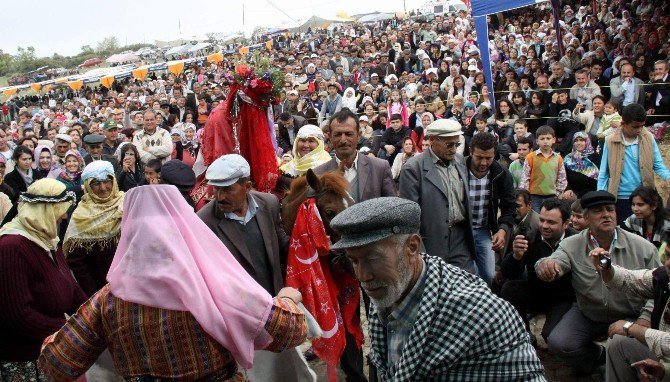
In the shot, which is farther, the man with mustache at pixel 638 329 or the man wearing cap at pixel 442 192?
→ the man wearing cap at pixel 442 192

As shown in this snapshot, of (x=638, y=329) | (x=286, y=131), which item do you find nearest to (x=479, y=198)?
(x=638, y=329)

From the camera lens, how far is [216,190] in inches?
155

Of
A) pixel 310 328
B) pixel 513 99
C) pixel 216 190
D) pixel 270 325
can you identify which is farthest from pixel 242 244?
pixel 513 99

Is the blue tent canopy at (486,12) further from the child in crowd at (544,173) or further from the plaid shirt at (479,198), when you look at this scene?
the plaid shirt at (479,198)

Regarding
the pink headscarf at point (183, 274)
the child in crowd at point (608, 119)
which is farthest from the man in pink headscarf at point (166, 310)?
the child in crowd at point (608, 119)

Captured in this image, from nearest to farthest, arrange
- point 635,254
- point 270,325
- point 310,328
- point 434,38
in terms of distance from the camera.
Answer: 1. point 270,325
2. point 310,328
3. point 635,254
4. point 434,38

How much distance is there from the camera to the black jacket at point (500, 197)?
535 cm

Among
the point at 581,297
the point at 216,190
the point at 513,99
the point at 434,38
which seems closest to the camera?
the point at 216,190

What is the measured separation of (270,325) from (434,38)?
72.5 feet

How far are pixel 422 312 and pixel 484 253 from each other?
3415 millimetres

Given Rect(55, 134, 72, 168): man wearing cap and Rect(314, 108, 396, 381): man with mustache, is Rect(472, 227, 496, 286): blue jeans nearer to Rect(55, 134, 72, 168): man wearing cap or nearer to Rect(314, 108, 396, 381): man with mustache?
Rect(314, 108, 396, 381): man with mustache

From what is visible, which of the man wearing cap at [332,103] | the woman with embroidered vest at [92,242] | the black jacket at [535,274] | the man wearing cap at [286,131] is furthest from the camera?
the man wearing cap at [332,103]

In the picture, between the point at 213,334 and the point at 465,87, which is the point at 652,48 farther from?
the point at 213,334

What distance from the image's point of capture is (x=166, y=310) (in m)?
2.55
